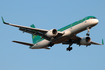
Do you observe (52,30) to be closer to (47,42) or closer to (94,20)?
(47,42)

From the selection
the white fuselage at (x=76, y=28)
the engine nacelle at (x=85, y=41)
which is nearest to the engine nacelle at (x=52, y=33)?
the white fuselage at (x=76, y=28)

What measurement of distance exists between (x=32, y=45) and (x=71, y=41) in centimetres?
871

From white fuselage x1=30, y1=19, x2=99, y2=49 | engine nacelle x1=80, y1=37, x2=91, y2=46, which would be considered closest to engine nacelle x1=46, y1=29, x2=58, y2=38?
white fuselage x1=30, y1=19, x2=99, y2=49

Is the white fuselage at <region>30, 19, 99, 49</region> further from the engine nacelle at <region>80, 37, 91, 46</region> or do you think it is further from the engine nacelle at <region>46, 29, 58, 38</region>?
the engine nacelle at <region>80, 37, 91, 46</region>

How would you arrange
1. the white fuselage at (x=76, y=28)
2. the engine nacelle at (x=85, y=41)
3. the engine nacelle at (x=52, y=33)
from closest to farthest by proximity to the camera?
1. the white fuselage at (x=76, y=28)
2. the engine nacelle at (x=52, y=33)
3. the engine nacelle at (x=85, y=41)

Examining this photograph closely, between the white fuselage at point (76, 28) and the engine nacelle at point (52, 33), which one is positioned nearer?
the white fuselage at point (76, 28)

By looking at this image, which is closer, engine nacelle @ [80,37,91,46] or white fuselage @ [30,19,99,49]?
white fuselage @ [30,19,99,49]

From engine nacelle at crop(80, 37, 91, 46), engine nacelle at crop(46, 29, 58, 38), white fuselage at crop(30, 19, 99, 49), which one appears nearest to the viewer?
white fuselage at crop(30, 19, 99, 49)

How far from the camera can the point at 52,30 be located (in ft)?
140

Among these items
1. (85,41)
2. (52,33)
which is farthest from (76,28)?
(85,41)

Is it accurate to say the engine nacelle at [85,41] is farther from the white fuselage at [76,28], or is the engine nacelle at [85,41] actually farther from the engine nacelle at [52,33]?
the engine nacelle at [52,33]

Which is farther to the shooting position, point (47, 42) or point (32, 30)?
point (47, 42)

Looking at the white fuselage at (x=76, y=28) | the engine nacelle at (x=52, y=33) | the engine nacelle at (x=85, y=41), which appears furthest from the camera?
the engine nacelle at (x=85, y=41)

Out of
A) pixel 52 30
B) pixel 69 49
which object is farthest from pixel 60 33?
pixel 69 49
